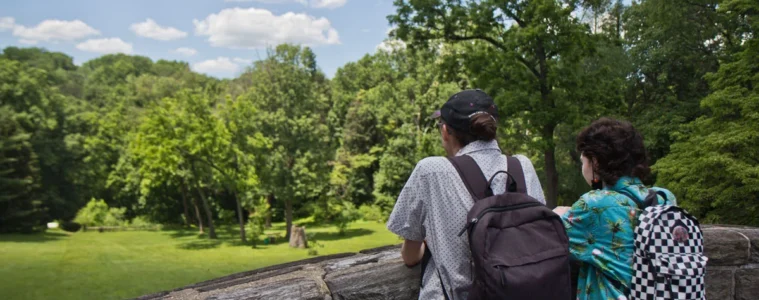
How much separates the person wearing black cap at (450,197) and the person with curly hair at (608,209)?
201 mm

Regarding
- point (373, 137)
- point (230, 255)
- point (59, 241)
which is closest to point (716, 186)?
point (230, 255)

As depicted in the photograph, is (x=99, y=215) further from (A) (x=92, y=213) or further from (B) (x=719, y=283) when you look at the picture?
(B) (x=719, y=283)

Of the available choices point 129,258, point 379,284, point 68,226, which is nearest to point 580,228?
point 379,284

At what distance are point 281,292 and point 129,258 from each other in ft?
92.0

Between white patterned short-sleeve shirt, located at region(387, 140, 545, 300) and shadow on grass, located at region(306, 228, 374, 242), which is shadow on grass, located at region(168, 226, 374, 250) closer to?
shadow on grass, located at region(306, 228, 374, 242)

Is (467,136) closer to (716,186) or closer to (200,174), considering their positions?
(716,186)

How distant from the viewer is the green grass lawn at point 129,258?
19.5 meters

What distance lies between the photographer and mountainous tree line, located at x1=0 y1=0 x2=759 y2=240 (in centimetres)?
1277

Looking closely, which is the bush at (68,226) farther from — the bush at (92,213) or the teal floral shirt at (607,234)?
the teal floral shirt at (607,234)

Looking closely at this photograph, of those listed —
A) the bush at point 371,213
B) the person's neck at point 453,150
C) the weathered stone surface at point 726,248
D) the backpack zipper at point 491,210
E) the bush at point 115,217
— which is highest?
the person's neck at point 453,150

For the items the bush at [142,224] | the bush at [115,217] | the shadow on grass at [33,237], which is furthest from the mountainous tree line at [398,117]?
the shadow on grass at [33,237]

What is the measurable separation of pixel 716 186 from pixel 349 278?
1144cm

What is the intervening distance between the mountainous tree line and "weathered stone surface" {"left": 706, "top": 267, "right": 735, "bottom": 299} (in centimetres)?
886

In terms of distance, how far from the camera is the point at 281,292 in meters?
2.22
